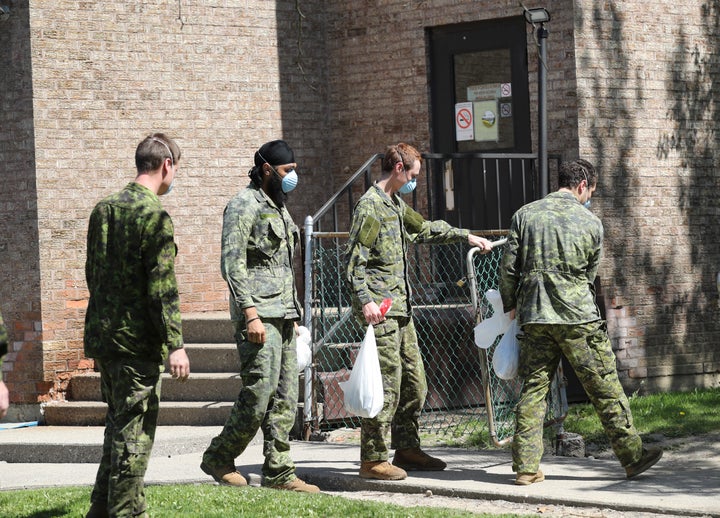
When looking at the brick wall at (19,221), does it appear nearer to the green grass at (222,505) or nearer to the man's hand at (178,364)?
the green grass at (222,505)

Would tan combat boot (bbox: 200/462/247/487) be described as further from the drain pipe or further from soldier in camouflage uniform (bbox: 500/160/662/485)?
the drain pipe

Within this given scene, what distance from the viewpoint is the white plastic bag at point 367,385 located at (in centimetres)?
677

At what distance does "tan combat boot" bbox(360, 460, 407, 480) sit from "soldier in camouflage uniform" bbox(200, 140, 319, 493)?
0.40 meters

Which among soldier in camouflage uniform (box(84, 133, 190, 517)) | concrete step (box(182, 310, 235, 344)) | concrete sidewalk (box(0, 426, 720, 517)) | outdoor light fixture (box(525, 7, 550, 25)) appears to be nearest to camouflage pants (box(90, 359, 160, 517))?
soldier in camouflage uniform (box(84, 133, 190, 517))

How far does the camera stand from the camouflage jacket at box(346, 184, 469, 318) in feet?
22.8

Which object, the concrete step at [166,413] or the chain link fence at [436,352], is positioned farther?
the concrete step at [166,413]

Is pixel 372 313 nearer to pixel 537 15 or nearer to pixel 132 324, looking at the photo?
pixel 132 324

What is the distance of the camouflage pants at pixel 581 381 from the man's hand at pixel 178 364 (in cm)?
221

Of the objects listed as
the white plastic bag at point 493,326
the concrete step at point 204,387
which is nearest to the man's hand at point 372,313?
the white plastic bag at point 493,326

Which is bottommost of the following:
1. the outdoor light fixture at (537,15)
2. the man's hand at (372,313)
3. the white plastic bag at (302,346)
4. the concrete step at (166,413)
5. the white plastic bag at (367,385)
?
the concrete step at (166,413)

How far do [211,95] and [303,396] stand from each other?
3492mm

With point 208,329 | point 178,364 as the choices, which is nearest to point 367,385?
point 178,364

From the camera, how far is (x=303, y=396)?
9.46 m

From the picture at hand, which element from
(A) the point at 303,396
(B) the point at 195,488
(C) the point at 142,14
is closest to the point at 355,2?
(C) the point at 142,14
